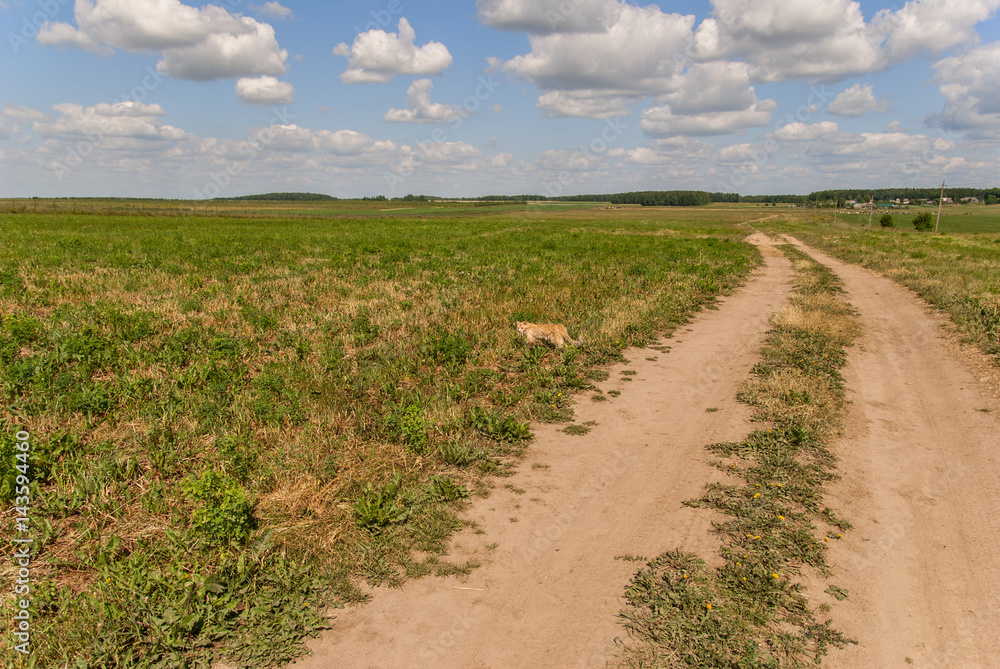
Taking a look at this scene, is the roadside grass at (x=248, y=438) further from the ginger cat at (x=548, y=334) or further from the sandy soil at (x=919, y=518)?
the sandy soil at (x=919, y=518)

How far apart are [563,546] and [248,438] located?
3748mm

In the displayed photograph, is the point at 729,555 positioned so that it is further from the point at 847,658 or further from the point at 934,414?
the point at 934,414

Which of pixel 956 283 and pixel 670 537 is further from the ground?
pixel 956 283

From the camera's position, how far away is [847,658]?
3230 millimetres

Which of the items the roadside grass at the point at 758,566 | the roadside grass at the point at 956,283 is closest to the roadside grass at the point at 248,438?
the roadside grass at the point at 758,566

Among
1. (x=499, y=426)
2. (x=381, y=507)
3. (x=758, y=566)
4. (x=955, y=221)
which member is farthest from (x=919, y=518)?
(x=955, y=221)

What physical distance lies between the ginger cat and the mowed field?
0.25 m

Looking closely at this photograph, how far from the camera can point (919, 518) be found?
464 cm

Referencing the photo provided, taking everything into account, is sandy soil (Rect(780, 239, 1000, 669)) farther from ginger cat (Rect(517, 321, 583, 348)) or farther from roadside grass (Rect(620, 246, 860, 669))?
ginger cat (Rect(517, 321, 583, 348))

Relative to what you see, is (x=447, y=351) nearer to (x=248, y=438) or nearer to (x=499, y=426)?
(x=499, y=426)

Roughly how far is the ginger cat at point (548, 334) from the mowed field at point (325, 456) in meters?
0.25

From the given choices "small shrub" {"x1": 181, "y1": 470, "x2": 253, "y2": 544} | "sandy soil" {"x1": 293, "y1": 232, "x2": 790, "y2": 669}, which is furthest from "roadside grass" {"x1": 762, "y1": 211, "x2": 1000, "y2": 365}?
"small shrub" {"x1": 181, "y1": 470, "x2": 253, "y2": 544}

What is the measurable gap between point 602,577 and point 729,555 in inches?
42.1

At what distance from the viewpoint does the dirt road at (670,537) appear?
11.1 feet
